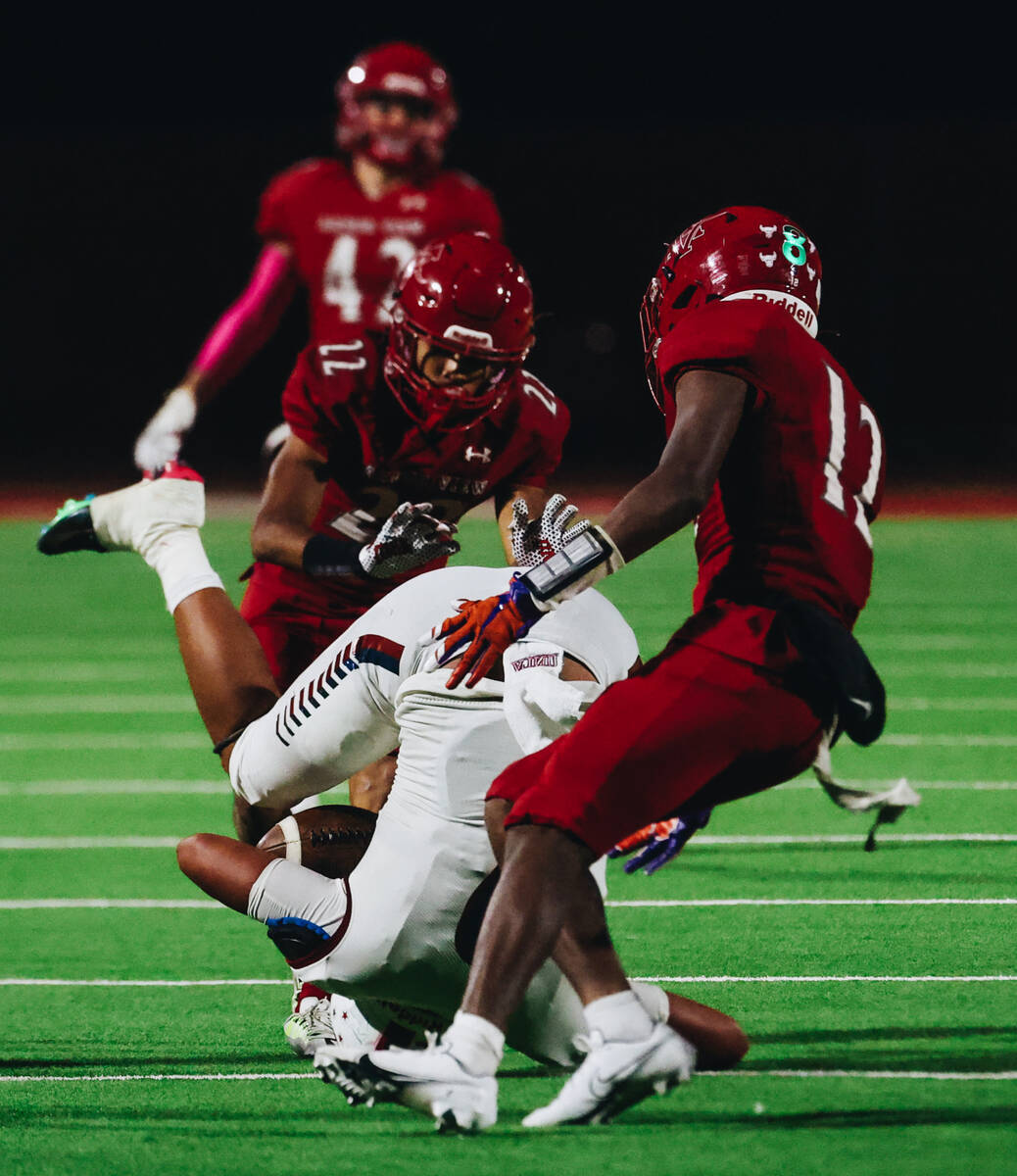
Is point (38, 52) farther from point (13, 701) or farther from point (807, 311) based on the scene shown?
point (807, 311)

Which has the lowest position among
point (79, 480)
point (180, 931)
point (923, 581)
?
point (79, 480)

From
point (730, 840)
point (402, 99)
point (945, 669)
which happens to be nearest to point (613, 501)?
point (945, 669)

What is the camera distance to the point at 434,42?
19.4m

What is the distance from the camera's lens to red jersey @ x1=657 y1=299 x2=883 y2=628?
9.84 ft

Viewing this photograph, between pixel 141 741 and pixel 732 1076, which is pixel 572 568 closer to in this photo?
pixel 732 1076

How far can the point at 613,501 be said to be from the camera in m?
15.0

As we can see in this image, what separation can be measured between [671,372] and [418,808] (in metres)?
0.84

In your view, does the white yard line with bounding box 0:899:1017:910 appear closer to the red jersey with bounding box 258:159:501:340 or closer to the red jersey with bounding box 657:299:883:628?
the red jersey with bounding box 657:299:883:628

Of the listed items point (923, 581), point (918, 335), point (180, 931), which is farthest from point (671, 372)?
point (918, 335)

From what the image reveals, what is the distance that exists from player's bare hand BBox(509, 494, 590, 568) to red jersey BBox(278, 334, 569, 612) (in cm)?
84

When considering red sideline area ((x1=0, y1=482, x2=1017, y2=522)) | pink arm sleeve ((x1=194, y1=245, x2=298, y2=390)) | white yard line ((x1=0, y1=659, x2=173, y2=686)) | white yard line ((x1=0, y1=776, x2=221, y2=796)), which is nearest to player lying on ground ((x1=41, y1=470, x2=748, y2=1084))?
white yard line ((x1=0, y1=776, x2=221, y2=796))

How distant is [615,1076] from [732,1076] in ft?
2.30

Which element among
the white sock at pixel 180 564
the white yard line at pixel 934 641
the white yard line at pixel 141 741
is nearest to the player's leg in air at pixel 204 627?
the white sock at pixel 180 564

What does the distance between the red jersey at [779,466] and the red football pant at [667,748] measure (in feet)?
0.56
